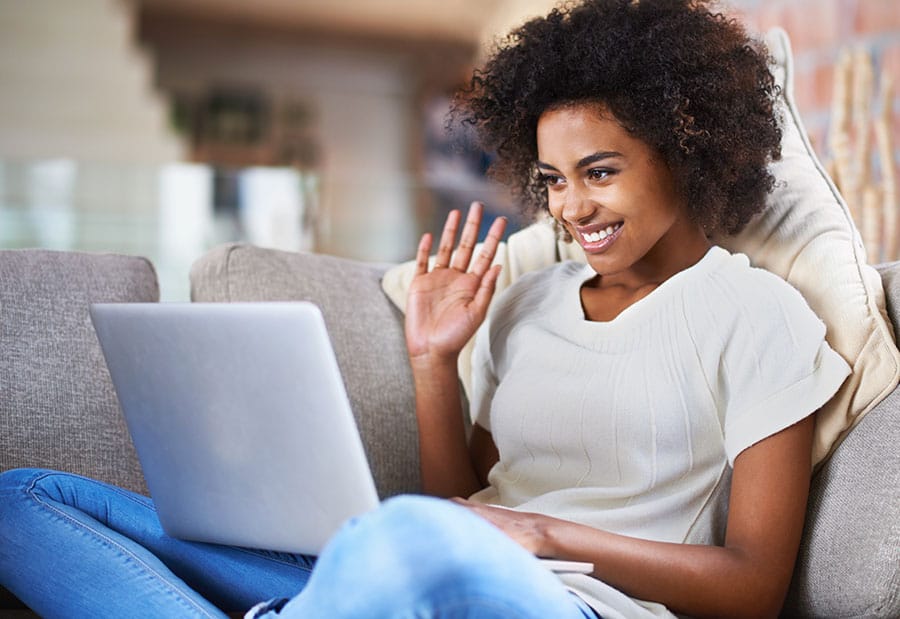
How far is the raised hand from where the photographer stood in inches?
59.2

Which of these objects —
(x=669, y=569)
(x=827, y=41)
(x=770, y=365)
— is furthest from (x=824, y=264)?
(x=827, y=41)

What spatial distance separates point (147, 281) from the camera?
1.66 meters

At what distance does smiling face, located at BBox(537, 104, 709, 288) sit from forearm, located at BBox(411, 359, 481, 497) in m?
0.29

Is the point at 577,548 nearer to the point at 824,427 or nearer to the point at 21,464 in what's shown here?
the point at 824,427

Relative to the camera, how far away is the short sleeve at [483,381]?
5.00 ft

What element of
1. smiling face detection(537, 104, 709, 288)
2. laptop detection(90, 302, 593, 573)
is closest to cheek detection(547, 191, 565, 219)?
smiling face detection(537, 104, 709, 288)

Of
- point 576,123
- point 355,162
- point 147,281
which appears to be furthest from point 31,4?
point 576,123

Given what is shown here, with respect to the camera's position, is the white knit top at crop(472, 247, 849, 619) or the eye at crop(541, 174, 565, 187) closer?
the white knit top at crop(472, 247, 849, 619)

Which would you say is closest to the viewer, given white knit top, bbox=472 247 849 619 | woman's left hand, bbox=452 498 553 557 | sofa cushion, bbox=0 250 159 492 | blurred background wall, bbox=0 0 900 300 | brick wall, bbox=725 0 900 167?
woman's left hand, bbox=452 498 553 557

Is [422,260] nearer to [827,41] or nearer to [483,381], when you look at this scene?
[483,381]

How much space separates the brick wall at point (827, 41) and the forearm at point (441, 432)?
151 centimetres

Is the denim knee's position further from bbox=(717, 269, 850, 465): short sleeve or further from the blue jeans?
bbox=(717, 269, 850, 465): short sleeve

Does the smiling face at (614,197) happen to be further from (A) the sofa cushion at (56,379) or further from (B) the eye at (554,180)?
(A) the sofa cushion at (56,379)

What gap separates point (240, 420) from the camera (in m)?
1.02
